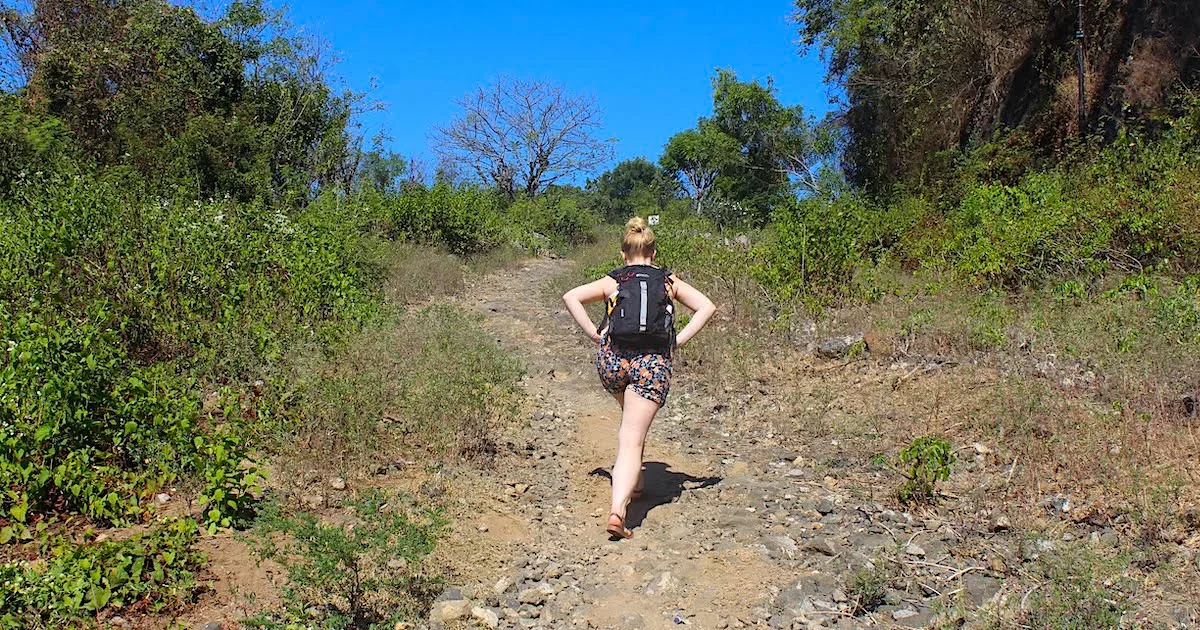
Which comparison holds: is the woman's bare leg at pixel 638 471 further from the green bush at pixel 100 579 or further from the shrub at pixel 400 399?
the green bush at pixel 100 579

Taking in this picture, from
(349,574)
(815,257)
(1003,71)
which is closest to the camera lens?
(349,574)

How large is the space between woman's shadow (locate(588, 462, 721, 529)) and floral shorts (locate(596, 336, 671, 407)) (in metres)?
0.65

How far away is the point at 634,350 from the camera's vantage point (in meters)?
4.05

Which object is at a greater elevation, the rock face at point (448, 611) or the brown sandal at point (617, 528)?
the brown sandal at point (617, 528)

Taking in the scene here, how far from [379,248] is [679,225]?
4383 mm

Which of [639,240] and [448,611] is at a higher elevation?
[639,240]

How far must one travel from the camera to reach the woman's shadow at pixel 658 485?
435 cm

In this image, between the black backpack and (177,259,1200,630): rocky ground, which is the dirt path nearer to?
(177,259,1200,630): rocky ground

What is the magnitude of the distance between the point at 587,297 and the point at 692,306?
517mm

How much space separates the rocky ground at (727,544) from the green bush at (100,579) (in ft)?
3.33

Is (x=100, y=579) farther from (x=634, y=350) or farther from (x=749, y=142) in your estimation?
(x=749, y=142)

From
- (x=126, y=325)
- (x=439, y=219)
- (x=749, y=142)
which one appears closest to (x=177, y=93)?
(x=439, y=219)

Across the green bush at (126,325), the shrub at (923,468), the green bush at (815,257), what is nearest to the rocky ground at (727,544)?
the shrub at (923,468)

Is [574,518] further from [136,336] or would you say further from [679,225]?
[679,225]
